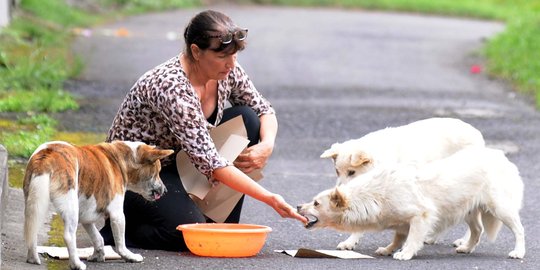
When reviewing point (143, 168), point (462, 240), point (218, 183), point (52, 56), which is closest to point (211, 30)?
point (143, 168)

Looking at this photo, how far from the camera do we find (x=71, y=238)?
5828 millimetres

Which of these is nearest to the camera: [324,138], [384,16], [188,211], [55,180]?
[55,180]

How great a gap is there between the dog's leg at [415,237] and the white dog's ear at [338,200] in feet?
1.35

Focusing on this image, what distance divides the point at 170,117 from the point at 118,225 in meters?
0.77

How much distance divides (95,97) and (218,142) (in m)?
7.31

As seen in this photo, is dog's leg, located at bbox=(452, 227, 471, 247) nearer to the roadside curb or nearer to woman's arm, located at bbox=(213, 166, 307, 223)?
woman's arm, located at bbox=(213, 166, 307, 223)

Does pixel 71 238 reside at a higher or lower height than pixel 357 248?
higher

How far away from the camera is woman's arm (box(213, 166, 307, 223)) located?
21.2ft

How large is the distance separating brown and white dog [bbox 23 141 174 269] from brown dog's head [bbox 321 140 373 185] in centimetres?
178

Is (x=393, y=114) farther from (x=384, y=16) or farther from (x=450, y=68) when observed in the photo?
(x=384, y=16)

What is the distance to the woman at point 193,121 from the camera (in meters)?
6.67

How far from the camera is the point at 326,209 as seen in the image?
7074mm

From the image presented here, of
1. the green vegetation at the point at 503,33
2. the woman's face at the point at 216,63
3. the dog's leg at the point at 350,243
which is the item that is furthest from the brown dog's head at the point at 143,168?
the green vegetation at the point at 503,33

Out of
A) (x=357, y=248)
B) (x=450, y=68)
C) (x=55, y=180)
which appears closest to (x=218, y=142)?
(x=357, y=248)
